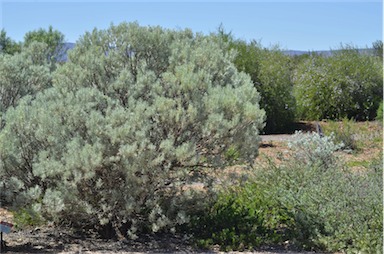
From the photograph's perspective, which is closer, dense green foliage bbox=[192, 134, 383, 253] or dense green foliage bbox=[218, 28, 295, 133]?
dense green foliage bbox=[192, 134, 383, 253]

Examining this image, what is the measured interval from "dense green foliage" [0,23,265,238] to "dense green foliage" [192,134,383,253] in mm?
473

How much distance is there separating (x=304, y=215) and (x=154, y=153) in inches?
72.0

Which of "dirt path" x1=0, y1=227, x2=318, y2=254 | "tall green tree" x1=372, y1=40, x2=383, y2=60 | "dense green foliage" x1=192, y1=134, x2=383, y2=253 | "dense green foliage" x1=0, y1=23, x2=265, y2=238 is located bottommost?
"dirt path" x1=0, y1=227, x2=318, y2=254

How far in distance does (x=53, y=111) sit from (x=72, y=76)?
0.62 m

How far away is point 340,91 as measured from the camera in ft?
61.6

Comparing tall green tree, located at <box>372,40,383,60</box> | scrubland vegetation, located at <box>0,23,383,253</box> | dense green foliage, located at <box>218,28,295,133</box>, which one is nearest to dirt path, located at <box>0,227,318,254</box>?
scrubland vegetation, located at <box>0,23,383,253</box>

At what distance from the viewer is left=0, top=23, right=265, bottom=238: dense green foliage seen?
222 inches

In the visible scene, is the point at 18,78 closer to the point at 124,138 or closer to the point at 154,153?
the point at 124,138

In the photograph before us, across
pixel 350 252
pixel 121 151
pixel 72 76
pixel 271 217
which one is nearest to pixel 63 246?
pixel 121 151

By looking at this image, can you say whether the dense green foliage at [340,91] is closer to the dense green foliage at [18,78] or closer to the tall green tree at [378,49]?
the tall green tree at [378,49]

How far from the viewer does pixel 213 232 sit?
6441 mm

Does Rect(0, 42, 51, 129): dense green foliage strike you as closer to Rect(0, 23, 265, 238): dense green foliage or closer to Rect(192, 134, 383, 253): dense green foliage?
Rect(0, 23, 265, 238): dense green foliage

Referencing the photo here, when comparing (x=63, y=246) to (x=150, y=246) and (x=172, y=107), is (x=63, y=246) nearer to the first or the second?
(x=150, y=246)

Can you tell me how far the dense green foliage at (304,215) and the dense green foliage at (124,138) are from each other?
47 centimetres
